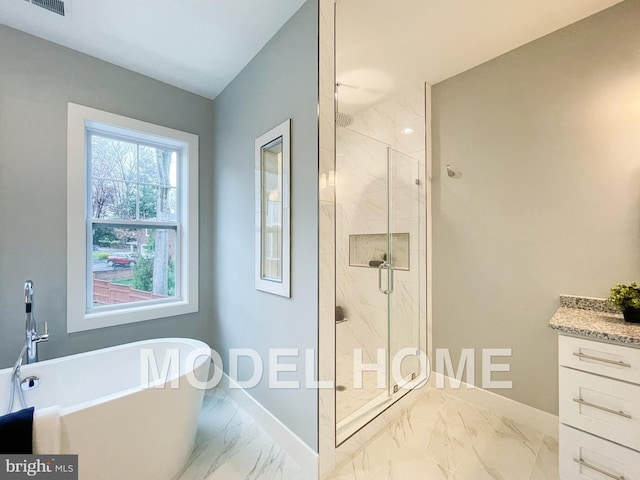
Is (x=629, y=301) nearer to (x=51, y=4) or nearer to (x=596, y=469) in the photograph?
(x=596, y=469)

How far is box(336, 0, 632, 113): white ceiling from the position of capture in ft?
5.33

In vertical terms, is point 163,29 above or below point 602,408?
above

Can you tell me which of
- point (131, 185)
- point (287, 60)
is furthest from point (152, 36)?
point (131, 185)

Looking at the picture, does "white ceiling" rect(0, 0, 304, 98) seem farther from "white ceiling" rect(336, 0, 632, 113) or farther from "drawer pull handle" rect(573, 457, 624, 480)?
"drawer pull handle" rect(573, 457, 624, 480)

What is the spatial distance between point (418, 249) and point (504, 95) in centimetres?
139

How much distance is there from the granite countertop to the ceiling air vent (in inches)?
130

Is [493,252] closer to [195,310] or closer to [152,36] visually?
[195,310]

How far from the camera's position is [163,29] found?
5.87ft

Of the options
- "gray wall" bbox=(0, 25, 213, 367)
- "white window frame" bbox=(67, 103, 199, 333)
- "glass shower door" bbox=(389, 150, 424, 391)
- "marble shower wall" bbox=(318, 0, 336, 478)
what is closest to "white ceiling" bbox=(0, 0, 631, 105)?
"gray wall" bbox=(0, 25, 213, 367)

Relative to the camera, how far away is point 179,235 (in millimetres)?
2555

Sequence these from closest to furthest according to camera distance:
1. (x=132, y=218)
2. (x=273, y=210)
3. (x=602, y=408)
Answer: (x=602, y=408) < (x=273, y=210) < (x=132, y=218)

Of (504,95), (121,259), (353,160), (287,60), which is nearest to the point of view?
(287,60)

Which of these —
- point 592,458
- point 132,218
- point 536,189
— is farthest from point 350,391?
point 132,218

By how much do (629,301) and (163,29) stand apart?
3229 millimetres
